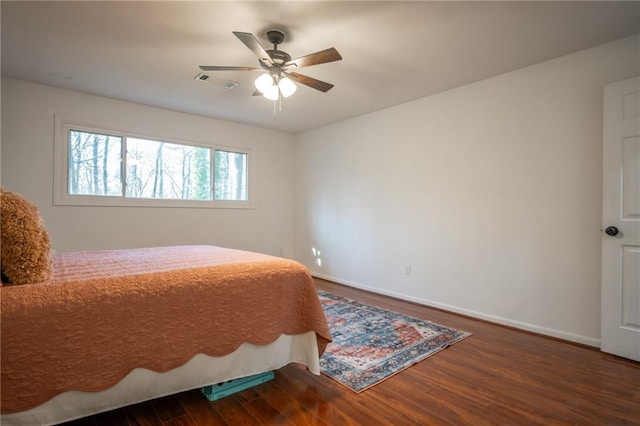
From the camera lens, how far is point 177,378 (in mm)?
1599

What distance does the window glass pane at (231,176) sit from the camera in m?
4.88

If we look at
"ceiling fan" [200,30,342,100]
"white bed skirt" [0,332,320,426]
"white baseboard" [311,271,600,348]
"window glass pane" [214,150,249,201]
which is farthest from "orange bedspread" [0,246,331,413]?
"window glass pane" [214,150,249,201]

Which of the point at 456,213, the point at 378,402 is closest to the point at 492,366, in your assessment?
the point at 378,402

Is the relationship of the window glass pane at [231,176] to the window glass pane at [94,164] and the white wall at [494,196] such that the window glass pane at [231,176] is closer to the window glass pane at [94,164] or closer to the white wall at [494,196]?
the window glass pane at [94,164]

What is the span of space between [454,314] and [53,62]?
15.8 feet

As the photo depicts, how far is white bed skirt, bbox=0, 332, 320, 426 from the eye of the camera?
131 centimetres

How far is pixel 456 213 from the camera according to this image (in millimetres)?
3475

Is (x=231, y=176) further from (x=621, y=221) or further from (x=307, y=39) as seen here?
(x=621, y=221)

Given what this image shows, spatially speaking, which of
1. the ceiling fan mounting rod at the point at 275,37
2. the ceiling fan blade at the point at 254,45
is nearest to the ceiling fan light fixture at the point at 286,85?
the ceiling fan blade at the point at 254,45

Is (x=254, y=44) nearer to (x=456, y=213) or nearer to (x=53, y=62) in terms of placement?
(x=53, y=62)

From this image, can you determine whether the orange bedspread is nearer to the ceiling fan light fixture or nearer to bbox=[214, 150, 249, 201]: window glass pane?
the ceiling fan light fixture

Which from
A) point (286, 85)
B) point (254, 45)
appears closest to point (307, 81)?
point (286, 85)

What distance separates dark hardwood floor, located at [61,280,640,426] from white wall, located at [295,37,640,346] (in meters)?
0.66

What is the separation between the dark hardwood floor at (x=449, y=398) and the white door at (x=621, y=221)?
249 millimetres
